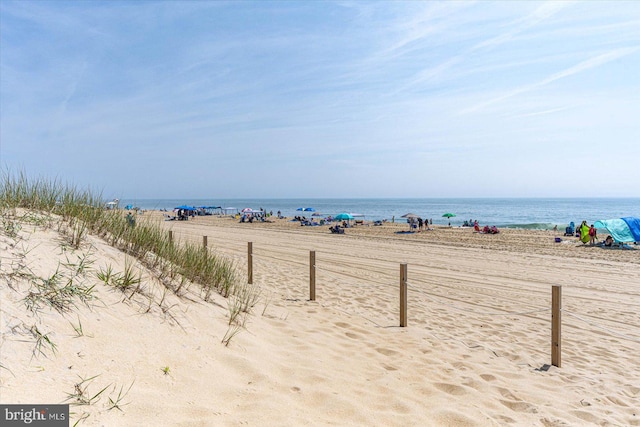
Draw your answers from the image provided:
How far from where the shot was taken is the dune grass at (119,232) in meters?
4.90

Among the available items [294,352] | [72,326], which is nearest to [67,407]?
[72,326]

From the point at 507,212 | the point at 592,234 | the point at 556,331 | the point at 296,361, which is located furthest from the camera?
the point at 507,212

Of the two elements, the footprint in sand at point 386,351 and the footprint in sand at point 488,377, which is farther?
the footprint in sand at point 386,351

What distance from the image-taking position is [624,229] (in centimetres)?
2005

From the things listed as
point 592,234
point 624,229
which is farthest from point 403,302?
point 624,229

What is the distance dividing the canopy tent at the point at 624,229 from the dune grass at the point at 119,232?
69.1ft

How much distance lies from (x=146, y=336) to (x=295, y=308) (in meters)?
3.66

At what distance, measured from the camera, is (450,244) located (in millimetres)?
20859

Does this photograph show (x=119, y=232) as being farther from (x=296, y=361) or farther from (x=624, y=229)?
(x=624, y=229)

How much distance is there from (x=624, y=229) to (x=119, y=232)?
23.2 metres

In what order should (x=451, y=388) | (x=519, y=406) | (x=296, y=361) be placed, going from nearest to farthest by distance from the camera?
1. (x=519, y=406)
2. (x=451, y=388)
3. (x=296, y=361)

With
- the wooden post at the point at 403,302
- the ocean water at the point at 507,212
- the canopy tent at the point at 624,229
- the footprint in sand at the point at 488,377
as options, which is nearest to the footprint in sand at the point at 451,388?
the footprint in sand at the point at 488,377

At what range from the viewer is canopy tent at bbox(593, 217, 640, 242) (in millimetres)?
19641

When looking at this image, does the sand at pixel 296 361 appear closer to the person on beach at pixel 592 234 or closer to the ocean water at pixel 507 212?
the ocean water at pixel 507 212
